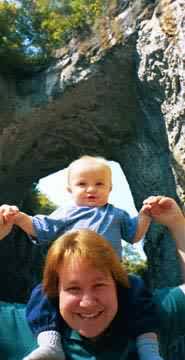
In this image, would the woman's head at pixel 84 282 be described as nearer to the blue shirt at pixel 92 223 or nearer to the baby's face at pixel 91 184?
the blue shirt at pixel 92 223

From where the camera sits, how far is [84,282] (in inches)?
66.2

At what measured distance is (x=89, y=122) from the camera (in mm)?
7363

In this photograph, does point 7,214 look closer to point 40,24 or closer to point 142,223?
point 142,223

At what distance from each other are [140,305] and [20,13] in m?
6.50

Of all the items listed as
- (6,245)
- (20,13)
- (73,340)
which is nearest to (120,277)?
(73,340)

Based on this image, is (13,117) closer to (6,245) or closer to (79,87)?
(79,87)

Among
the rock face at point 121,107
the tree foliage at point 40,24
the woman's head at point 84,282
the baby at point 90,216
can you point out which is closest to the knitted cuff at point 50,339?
the woman's head at point 84,282

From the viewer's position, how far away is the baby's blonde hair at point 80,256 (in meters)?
1.70

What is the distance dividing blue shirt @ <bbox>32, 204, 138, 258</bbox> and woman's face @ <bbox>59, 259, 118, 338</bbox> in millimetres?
789

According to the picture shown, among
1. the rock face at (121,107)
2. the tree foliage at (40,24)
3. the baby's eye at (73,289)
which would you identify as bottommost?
the baby's eye at (73,289)

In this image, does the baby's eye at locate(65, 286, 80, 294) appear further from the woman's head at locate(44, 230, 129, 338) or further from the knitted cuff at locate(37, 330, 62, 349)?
the knitted cuff at locate(37, 330, 62, 349)

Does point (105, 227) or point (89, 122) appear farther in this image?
point (89, 122)

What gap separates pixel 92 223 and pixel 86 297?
2.88ft

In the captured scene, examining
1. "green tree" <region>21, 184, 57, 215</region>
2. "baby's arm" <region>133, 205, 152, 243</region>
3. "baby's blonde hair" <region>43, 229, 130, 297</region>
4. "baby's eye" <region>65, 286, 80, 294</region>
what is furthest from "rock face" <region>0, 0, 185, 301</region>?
"baby's eye" <region>65, 286, 80, 294</region>
